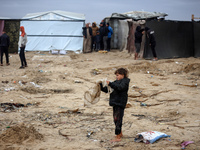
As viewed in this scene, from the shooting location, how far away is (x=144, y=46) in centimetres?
1537

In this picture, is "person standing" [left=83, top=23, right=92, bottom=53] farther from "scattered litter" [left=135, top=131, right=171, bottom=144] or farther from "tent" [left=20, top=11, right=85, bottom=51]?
"scattered litter" [left=135, top=131, right=171, bottom=144]

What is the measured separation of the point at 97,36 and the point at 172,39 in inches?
208

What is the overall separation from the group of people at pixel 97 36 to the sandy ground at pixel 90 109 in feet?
18.9

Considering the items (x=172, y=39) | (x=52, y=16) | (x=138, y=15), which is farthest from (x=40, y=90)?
(x=138, y=15)

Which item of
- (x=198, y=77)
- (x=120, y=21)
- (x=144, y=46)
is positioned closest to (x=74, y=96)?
(x=198, y=77)

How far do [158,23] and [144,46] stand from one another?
4.28 ft

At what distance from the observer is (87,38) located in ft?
65.6

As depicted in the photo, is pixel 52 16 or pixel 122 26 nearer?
pixel 122 26

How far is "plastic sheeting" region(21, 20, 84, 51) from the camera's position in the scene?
20.3 m

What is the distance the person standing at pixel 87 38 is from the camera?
65.0ft

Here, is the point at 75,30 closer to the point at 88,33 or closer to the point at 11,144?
the point at 88,33

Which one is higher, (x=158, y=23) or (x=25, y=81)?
(x=158, y=23)

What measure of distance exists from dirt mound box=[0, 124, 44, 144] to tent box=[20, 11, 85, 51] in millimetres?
15372

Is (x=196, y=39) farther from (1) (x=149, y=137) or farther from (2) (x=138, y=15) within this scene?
(1) (x=149, y=137)
